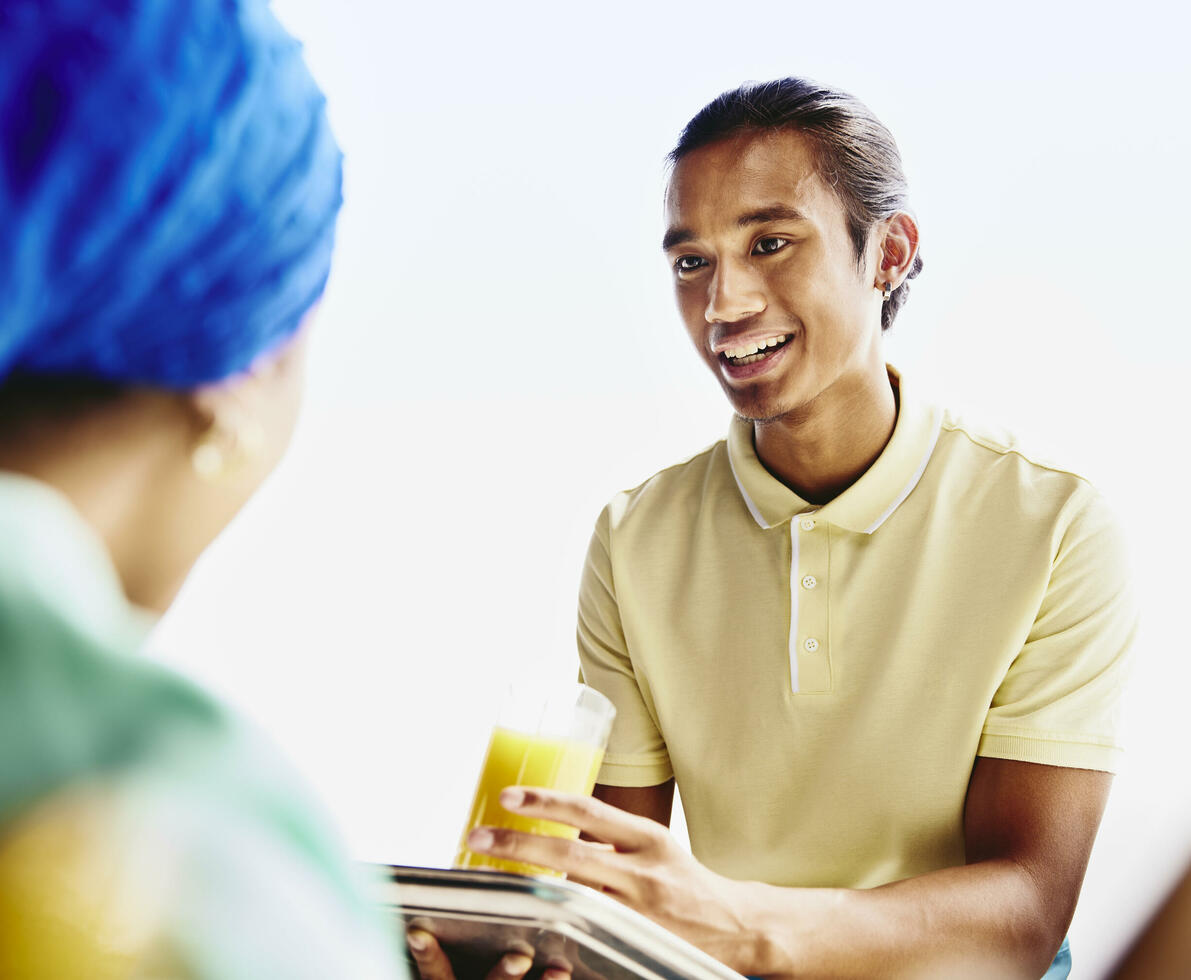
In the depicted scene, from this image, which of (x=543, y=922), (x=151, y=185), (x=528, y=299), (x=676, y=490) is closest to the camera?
(x=151, y=185)

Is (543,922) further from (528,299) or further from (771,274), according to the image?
(528,299)

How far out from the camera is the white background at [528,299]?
270 centimetres

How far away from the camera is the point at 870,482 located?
167 cm

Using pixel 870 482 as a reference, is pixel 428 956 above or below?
below

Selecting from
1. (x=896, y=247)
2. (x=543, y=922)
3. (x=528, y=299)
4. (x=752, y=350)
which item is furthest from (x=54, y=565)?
(x=528, y=299)

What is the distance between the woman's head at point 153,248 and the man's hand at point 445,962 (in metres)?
0.41

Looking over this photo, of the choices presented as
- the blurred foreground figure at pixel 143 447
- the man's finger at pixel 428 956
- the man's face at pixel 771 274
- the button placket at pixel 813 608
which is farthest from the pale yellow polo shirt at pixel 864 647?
the blurred foreground figure at pixel 143 447

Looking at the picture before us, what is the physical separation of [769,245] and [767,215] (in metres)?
0.05

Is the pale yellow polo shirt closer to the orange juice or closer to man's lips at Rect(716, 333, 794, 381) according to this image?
man's lips at Rect(716, 333, 794, 381)

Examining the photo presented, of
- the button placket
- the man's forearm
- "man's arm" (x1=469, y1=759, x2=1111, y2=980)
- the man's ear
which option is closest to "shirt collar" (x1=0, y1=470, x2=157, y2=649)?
"man's arm" (x1=469, y1=759, x2=1111, y2=980)

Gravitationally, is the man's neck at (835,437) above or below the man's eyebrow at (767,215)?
below

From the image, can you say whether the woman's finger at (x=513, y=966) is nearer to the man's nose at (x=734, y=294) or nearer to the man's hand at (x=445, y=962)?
the man's hand at (x=445, y=962)

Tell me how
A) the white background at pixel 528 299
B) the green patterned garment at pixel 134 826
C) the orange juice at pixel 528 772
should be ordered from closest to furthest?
the green patterned garment at pixel 134 826
the orange juice at pixel 528 772
the white background at pixel 528 299

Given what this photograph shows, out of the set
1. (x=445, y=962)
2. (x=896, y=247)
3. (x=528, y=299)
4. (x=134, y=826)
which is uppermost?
(x=528, y=299)
